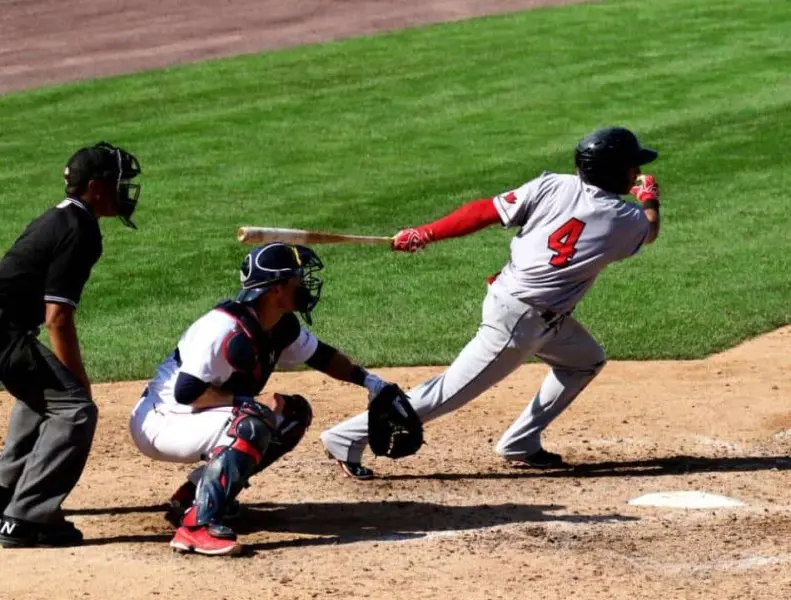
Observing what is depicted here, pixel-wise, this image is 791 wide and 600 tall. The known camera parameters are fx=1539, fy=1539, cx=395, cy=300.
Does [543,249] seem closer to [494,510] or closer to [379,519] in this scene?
[494,510]

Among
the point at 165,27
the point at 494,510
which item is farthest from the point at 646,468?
the point at 165,27

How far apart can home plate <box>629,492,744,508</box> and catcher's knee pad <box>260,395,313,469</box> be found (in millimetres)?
1536

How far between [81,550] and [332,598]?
1121mm

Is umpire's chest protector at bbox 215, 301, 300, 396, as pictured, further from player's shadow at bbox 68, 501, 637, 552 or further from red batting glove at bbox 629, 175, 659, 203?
red batting glove at bbox 629, 175, 659, 203

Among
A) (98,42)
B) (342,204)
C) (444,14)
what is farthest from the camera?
(444,14)

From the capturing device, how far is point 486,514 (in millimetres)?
6461

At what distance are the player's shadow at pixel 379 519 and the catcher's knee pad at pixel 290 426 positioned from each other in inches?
12.3

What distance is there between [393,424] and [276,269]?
916 millimetres

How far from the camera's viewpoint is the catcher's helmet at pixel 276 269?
597 cm

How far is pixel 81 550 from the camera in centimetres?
588

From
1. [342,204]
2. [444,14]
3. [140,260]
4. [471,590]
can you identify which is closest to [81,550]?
[471,590]

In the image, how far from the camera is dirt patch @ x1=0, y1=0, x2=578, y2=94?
62.8ft

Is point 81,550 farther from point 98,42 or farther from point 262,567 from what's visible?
point 98,42

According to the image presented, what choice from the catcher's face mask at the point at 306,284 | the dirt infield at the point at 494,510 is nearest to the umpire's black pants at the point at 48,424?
the dirt infield at the point at 494,510
